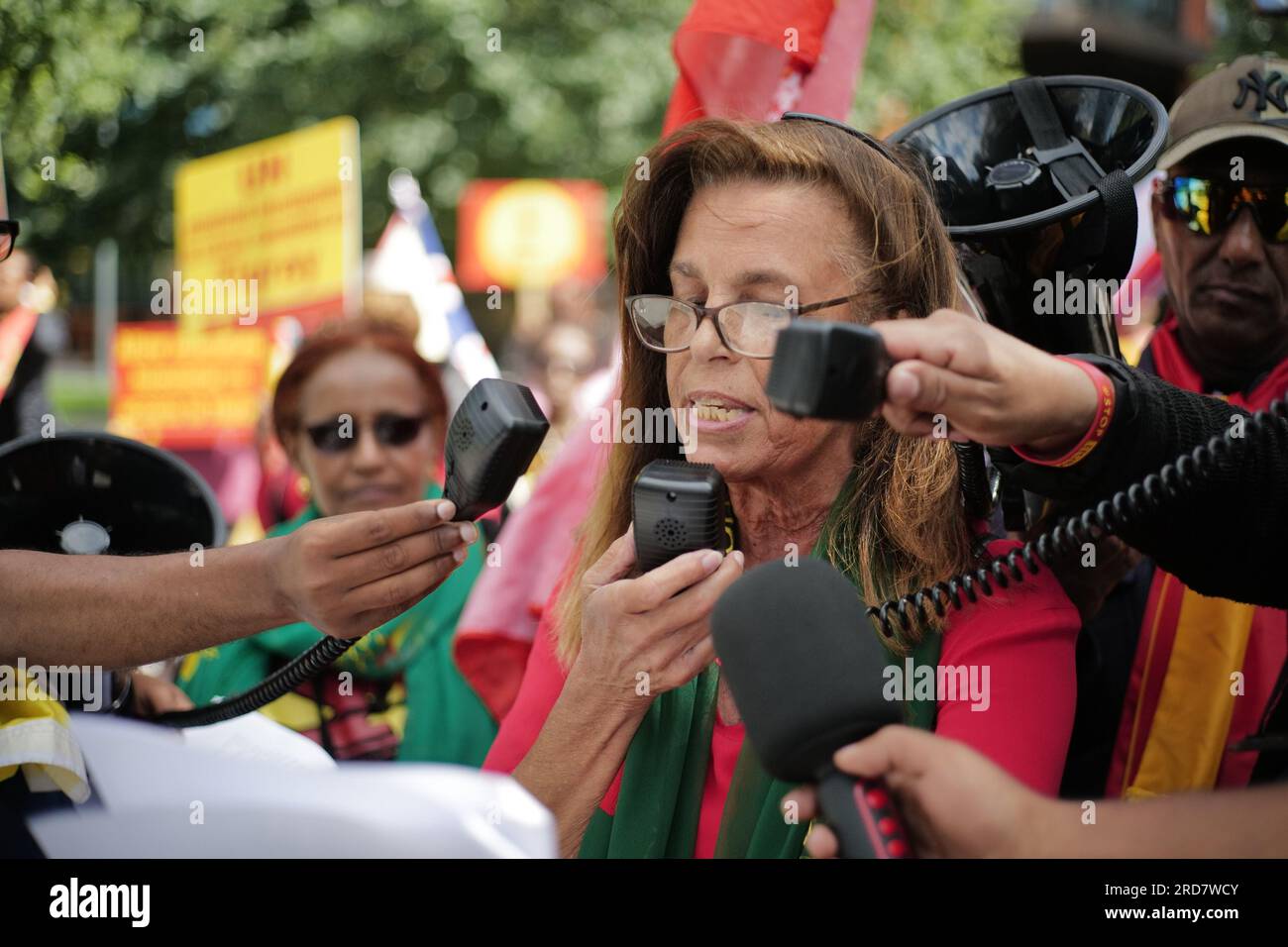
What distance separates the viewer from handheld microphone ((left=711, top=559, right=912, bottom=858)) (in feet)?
4.40

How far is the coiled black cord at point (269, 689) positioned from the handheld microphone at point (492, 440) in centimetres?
41

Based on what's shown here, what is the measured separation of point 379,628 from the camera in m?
3.92

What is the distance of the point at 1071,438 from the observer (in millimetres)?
Answer: 1661

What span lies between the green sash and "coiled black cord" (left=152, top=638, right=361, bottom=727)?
0.54m

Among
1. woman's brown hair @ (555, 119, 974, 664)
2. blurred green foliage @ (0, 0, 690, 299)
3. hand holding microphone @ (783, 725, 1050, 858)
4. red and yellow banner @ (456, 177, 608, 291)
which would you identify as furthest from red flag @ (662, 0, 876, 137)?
red and yellow banner @ (456, 177, 608, 291)

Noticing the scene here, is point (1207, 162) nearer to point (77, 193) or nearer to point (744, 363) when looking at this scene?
point (744, 363)

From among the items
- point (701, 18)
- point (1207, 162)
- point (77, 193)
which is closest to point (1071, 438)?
point (1207, 162)

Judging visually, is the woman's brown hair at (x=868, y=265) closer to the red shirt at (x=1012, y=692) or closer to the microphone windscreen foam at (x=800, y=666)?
the red shirt at (x=1012, y=692)

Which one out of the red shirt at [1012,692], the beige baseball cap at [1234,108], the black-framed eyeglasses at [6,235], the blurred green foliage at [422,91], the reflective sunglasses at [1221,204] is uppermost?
the blurred green foliage at [422,91]

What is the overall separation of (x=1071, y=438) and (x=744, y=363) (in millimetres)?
698

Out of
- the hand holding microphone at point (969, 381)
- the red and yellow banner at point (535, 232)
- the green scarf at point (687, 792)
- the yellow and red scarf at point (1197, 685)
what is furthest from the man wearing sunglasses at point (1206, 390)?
the red and yellow banner at point (535, 232)

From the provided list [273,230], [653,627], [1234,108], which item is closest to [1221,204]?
[1234,108]

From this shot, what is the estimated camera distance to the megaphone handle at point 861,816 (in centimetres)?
131

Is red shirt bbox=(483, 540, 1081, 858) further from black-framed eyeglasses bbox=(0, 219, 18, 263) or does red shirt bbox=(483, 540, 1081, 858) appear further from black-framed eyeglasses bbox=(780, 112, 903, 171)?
black-framed eyeglasses bbox=(0, 219, 18, 263)
